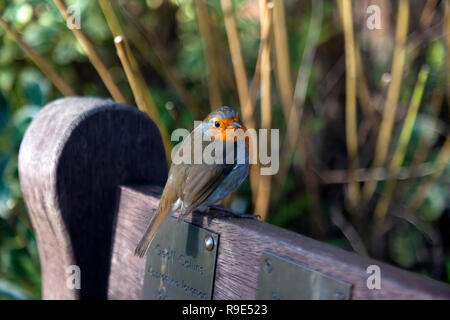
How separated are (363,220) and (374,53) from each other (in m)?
0.65

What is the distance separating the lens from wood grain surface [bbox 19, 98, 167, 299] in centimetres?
119

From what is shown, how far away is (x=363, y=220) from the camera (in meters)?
2.05

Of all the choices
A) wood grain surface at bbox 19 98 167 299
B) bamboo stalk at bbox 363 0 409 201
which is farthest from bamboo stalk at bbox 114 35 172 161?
bamboo stalk at bbox 363 0 409 201

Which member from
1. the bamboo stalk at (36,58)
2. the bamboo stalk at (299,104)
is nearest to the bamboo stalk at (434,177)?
the bamboo stalk at (299,104)

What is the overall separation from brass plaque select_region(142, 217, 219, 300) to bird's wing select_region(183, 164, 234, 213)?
2.8 inches

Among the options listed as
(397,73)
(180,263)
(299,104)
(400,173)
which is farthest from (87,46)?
(400,173)

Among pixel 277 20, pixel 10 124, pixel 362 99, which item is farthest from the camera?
pixel 362 99

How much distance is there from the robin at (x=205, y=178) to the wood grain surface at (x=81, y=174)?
112 mm

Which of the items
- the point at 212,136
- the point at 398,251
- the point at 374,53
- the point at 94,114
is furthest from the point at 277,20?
the point at 398,251

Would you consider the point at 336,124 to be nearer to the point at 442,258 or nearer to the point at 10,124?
the point at 442,258

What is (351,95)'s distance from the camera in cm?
173

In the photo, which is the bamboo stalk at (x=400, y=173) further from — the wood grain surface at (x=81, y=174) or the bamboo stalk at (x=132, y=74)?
the wood grain surface at (x=81, y=174)

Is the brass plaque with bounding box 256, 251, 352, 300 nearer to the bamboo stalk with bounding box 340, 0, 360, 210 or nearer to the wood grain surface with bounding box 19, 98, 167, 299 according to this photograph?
the wood grain surface with bounding box 19, 98, 167, 299

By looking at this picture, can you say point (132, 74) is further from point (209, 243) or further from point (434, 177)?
point (434, 177)
